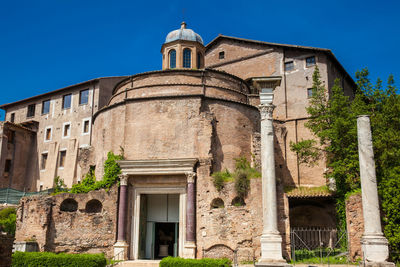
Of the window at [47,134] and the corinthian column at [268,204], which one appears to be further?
the window at [47,134]

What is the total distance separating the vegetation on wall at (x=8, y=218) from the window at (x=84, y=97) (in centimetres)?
1324

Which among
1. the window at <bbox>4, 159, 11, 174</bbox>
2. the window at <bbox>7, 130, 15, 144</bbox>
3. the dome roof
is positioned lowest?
the window at <bbox>4, 159, 11, 174</bbox>

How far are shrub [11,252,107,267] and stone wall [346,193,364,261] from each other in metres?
12.7

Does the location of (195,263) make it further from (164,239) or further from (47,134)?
(47,134)

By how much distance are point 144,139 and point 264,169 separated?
9856mm

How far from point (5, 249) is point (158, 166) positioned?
41.8ft

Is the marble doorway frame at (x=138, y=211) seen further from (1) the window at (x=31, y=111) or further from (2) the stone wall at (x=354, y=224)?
(1) the window at (x=31, y=111)

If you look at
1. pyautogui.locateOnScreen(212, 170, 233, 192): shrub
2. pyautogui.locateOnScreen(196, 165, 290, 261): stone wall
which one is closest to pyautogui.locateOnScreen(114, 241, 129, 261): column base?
pyautogui.locateOnScreen(196, 165, 290, 261): stone wall

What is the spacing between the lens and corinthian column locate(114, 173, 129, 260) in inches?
923

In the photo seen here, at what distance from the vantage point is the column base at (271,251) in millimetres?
16500

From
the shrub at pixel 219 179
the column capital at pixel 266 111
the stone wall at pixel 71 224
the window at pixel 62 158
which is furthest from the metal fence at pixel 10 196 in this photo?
the column capital at pixel 266 111

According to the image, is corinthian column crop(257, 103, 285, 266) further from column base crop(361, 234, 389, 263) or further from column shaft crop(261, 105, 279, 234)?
column base crop(361, 234, 389, 263)

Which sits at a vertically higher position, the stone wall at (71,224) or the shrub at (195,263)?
the stone wall at (71,224)

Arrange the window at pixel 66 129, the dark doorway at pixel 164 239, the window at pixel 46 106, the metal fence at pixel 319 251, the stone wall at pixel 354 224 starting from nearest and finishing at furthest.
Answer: the metal fence at pixel 319 251 → the stone wall at pixel 354 224 → the dark doorway at pixel 164 239 → the window at pixel 66 129 → the window at pixel 46 106
